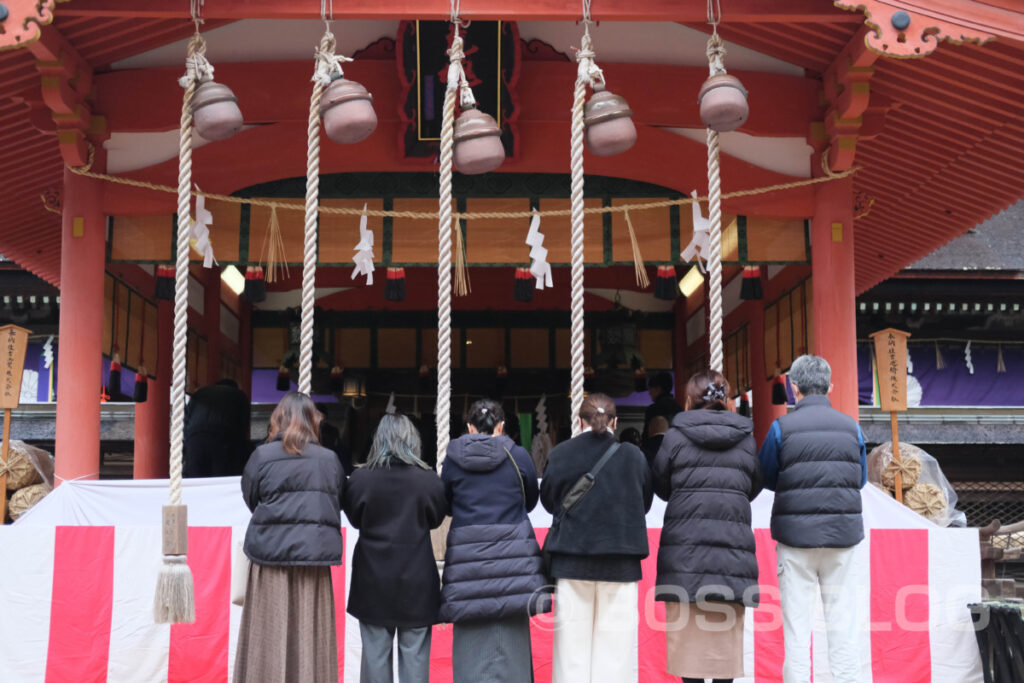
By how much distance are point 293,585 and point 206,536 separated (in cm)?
160

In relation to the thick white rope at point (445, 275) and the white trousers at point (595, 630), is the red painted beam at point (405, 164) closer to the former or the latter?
the thick white rope at point (445, 275)

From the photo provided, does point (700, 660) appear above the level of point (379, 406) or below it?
below

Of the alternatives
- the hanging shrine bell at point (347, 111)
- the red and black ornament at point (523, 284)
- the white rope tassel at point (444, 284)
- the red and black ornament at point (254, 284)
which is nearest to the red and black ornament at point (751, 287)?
the red and black ornament at point (523, 284)

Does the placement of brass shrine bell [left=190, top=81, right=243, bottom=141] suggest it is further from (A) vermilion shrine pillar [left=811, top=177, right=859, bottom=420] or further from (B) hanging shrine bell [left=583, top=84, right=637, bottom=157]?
(A) vermilion shrine pillar [left=811, top=177, right=859, bottom=420]

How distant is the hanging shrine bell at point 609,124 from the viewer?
553cm

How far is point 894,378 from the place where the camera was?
298 inches

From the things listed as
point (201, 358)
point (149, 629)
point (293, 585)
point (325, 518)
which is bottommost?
point (149, 629)

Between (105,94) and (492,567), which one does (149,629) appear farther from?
(105,94)

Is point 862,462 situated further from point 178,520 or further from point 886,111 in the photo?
point 886,111

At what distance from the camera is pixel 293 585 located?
4445 mm

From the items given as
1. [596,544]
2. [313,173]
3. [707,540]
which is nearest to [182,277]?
[313,173]

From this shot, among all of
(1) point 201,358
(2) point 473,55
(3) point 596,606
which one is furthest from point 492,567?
(1) point 201,358

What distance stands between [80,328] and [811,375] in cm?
527

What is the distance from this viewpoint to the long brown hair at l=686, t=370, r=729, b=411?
453 centimetres
